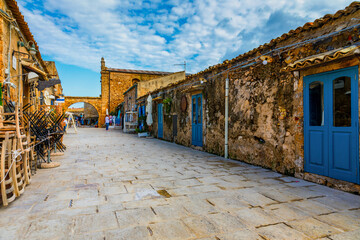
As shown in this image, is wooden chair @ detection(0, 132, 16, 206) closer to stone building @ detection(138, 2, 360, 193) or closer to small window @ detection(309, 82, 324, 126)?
stone building @ detection(138, 2, 360, 193)

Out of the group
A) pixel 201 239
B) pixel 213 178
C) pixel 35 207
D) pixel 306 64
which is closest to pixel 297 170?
pixel 213 178

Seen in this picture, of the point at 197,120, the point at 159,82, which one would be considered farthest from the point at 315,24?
the point at 159,82

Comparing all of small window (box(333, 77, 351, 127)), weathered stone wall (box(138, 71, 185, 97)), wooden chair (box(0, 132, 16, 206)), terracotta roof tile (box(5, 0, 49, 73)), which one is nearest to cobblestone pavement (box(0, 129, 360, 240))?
wooden chair (box(0, 132, 16, 206))

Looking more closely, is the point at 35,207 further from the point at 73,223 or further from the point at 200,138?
the point at 200,138

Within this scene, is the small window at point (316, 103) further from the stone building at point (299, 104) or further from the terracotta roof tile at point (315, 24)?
the terracotta roof tile at point (315, 24)

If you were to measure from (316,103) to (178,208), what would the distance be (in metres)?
3.12

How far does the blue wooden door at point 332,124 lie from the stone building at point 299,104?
13mm

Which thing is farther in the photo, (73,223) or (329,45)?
(329,45)

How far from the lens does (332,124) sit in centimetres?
368

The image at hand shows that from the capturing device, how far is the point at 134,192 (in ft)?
10.9

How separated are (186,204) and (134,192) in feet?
2.98

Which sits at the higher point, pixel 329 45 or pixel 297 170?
pixel 329 45

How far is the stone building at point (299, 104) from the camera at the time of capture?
342 cm

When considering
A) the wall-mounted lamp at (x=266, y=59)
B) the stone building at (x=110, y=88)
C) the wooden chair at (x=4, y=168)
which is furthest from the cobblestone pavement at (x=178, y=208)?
the stone building at (x=110, y=88)
